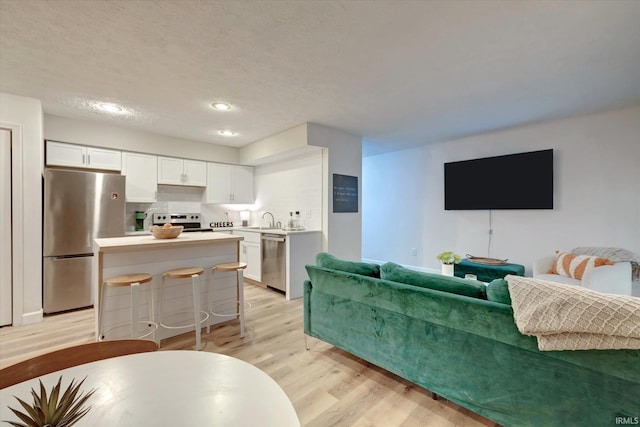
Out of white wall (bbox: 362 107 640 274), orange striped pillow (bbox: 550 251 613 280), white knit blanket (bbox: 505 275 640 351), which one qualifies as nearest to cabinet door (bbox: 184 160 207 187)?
white wall (bbox: 362 107 640 274)

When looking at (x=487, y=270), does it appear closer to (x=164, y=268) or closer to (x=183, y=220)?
(x=164, y=268)

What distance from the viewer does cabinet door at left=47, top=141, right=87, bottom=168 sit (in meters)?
3.64

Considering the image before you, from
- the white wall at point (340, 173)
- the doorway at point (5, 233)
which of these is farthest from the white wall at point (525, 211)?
the doorway at point (5, 233)

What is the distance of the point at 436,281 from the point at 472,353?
1.44ft

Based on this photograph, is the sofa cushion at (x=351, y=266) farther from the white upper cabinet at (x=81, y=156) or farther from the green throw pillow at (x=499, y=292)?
the white upper cabinet at (x=81, y=156)

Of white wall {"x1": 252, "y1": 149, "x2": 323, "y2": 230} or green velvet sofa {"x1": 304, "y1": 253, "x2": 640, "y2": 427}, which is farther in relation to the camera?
white wall {"x1": 252, "y1": 149, "x2": 323, "y2": 230}

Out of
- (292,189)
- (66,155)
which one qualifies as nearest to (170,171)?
(66,155)

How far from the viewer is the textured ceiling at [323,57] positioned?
5.80ft

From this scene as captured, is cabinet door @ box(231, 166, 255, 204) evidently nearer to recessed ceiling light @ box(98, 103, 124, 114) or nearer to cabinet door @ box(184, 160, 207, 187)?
cabinet door @ box(184, 160, 207, 187)

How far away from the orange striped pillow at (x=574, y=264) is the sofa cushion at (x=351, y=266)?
7.85ft

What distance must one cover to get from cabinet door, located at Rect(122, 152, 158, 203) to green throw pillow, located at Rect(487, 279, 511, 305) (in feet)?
15.7

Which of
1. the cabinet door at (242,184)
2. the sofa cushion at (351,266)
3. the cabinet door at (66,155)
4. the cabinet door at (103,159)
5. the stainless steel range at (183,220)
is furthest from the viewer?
the cabinet door at (242,184)

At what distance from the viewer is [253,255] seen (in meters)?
4.58

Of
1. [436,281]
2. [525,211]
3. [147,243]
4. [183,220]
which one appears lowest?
[436,281]
